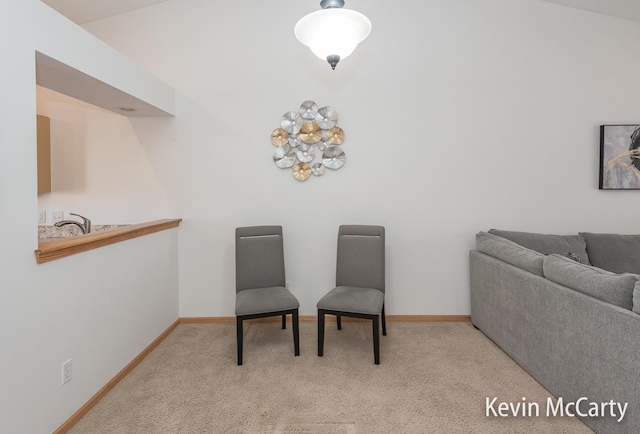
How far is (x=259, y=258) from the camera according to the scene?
3158 mm

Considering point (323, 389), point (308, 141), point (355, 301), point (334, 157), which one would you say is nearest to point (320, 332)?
point (355, 301)

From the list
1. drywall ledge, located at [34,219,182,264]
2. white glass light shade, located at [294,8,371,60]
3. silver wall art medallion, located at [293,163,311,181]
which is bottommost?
drywall ledge, located at [34,219,182,264]

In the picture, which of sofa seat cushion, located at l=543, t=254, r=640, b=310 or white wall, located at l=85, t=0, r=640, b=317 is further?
white wall, located at l=85, t=0, r=640, b=317

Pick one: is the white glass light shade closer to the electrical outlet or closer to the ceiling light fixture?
the ceiling light fixture

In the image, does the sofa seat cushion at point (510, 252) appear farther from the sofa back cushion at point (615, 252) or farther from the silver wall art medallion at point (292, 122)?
the silver wall art medallion at point (292, 122)

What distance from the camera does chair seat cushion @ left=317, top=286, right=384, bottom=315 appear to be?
8.69ft

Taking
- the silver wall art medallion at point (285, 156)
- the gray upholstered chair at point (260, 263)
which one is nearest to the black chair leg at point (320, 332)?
the gray upholstered chair at point (260, 263)

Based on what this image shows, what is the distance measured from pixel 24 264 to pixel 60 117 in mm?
2368

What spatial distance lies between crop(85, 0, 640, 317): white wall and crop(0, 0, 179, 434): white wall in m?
1.01

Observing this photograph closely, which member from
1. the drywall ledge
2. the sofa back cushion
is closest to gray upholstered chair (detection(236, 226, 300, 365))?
the drywall ledge

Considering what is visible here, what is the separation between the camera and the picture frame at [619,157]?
340 centimetres

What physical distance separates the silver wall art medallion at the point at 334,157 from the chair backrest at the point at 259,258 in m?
0.86

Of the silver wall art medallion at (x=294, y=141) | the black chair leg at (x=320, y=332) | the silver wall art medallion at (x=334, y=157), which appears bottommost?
the black chair leg at (x=320, y=332)

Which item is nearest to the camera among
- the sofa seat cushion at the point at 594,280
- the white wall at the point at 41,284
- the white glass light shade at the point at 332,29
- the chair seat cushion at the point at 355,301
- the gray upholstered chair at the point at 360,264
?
the white wall at the point at 41,284
